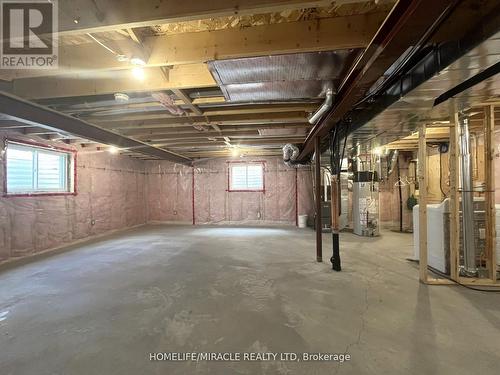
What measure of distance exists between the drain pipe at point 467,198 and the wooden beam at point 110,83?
299 centimetres

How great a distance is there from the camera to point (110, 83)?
7.68 feet

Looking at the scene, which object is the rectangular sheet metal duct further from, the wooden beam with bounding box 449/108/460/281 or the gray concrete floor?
the gray concrete floor

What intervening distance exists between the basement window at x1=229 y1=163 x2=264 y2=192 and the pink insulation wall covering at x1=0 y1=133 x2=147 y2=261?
2.88 metres

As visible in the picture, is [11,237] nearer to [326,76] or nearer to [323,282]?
[323,282]

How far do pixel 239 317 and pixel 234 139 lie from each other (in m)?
3.48

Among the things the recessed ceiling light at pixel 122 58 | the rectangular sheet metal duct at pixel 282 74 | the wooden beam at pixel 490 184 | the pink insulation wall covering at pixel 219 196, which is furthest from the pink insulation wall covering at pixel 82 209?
the wooden beam at pixel 490 184

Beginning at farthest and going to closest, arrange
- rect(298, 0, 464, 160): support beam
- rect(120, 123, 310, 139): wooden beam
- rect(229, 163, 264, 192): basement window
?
rect(229, 163, 264, 192): basement window
rect(120, 123, 310, 139): wooden beam
rect(298, 0, 464, 160): support beam

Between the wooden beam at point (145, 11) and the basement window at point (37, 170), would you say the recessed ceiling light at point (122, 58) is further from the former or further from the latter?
the basement window at point (37, 170)

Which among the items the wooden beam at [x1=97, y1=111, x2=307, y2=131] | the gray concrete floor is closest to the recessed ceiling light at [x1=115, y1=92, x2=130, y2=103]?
the wooden beam at [x1=97, y1=111, x2=307, y2=131]

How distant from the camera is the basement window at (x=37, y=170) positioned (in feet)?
13.0

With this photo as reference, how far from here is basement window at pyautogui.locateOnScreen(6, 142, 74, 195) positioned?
13.0 feet

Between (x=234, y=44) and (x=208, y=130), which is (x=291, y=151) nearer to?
(x=208, y=130)

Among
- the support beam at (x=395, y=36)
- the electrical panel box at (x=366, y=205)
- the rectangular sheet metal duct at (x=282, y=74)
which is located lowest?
the electrical panel box at (x=366, y=205)

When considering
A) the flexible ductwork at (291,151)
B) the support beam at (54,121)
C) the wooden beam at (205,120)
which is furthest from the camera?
the flexible ductwork at (291,151)
